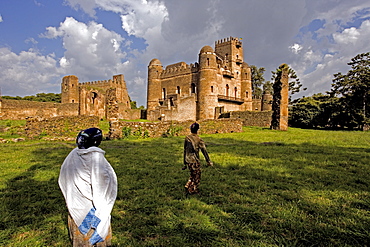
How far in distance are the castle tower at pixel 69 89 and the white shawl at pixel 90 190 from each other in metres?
56.4

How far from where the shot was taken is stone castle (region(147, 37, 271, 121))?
36.1 metres

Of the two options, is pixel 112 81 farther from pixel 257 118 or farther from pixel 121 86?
pixel 257 118

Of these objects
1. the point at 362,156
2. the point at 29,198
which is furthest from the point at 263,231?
the point at 362,156

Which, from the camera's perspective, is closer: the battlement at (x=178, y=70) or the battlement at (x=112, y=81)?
the battlement at (x=178, y=70)

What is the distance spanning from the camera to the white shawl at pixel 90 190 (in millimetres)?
2135

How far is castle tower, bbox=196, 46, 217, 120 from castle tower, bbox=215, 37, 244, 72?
907 centimetres

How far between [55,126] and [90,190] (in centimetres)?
1426

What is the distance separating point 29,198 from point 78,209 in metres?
2.79

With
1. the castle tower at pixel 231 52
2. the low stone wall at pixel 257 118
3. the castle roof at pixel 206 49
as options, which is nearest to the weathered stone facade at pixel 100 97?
the castle roof at pixel 206 49

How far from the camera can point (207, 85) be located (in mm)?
36188

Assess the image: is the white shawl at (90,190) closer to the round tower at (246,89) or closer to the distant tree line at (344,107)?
the distant tree line at (344,107)

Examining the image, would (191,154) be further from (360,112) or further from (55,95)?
(55,95)

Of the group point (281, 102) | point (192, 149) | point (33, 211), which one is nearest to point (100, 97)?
point (281, 102)

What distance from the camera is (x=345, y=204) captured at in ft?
12.6
